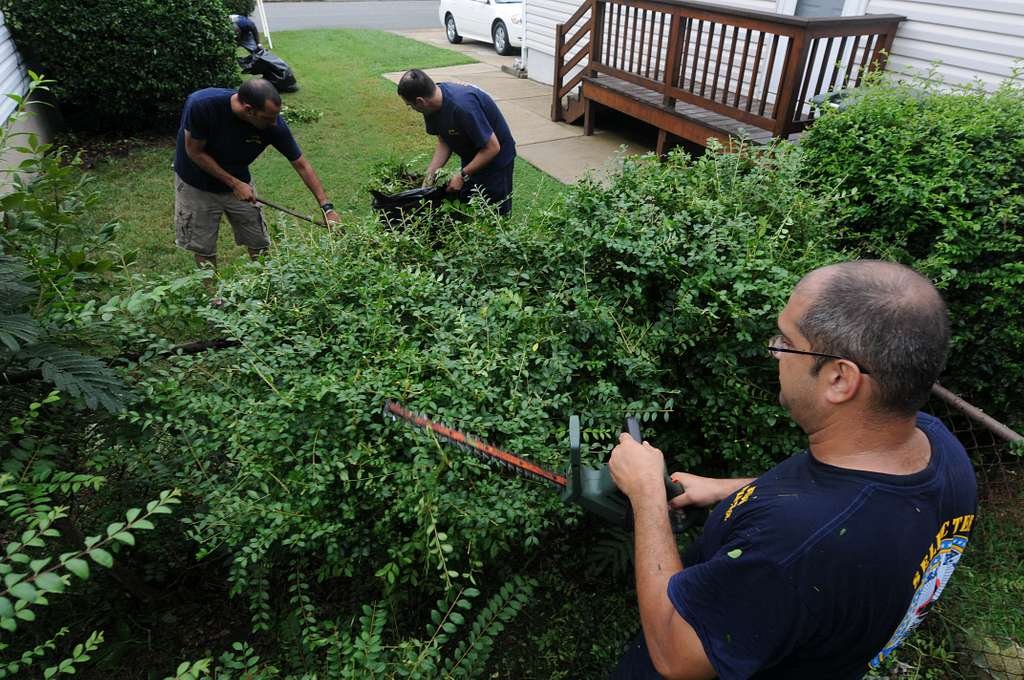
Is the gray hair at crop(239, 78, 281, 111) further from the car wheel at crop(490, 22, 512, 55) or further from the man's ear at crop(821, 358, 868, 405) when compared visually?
the car wheel at crop(490, 22, 512, 55)

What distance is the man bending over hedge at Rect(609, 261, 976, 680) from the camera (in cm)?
127

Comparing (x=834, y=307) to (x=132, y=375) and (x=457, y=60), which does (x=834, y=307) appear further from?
(x=457, y=60)

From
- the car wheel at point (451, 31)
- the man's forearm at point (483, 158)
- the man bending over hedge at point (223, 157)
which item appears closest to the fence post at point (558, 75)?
the man's forearm at point (483, 158)

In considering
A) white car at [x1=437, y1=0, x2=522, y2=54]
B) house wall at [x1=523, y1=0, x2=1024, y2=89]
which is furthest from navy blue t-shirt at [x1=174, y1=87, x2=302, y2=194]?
white car at [x1=437, y1=0, x2=522, y2=54]

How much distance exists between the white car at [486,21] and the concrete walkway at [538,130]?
2.16ft

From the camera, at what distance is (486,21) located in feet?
49.5

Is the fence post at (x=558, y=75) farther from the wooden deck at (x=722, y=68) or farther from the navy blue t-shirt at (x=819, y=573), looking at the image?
the navy blue t-shirt at (x=819, y=573)

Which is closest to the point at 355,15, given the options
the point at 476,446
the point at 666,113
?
the point at 666,113

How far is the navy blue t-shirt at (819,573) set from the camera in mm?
1268

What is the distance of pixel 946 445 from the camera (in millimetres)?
1529

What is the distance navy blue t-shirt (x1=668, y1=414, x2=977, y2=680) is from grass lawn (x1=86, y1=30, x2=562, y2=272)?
8.08 ft

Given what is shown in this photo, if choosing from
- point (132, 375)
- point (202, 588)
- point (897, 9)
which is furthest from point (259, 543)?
point (897, 9)

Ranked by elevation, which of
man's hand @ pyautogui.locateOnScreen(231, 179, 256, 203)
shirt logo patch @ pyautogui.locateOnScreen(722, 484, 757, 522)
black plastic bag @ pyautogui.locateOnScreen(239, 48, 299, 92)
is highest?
shirt logo patch @ pyautogui.locateOnScreen(722, 484, 757, 522)

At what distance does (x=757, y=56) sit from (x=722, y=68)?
2.34m
